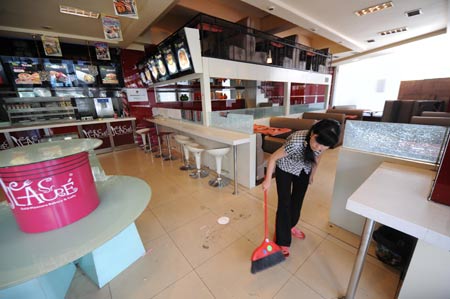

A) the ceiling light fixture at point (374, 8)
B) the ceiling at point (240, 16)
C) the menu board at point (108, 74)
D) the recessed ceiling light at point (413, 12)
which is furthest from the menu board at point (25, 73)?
the recessed ceiling light at point (413, 12)

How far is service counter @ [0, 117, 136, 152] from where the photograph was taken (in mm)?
4379

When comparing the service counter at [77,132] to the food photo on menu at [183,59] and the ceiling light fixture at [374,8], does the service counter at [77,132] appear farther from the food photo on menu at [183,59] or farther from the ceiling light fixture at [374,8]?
the ceiling light fixture at [374,8]

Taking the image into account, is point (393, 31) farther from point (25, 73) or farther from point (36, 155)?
point (25, 73)

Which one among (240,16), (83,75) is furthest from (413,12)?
(83,75)

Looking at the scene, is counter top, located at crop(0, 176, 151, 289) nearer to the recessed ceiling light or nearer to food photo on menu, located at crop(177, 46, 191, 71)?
food photo on menu, located at crop(177, 46, 191, 71)

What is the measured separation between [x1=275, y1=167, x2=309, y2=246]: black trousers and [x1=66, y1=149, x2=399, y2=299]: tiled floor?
0.27m

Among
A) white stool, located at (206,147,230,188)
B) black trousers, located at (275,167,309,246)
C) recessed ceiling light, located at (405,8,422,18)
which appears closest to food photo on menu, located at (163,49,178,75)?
white stool, located at (206,147,230,188)

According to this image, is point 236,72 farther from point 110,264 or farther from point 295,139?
point 110,264

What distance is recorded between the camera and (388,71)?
28.4 feet

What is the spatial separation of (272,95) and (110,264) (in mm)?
7152

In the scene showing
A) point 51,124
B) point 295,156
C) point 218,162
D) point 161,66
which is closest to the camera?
point 295,156

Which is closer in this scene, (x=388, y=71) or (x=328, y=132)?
(x=328, y=132)

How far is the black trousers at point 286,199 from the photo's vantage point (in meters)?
1.64

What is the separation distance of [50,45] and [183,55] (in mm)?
3238
